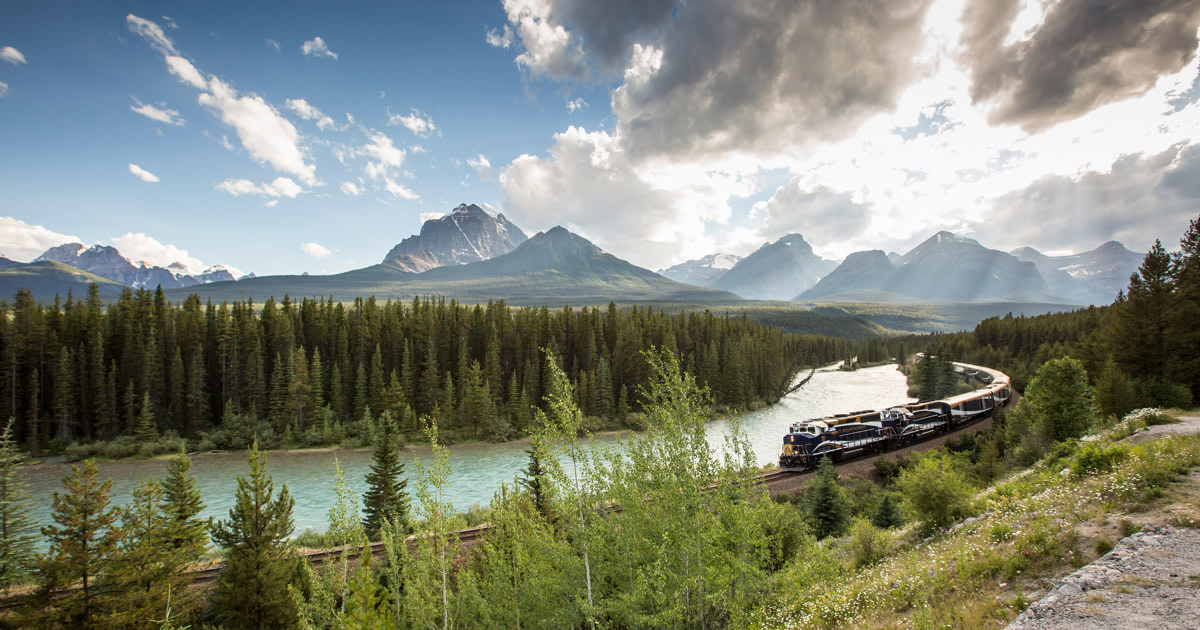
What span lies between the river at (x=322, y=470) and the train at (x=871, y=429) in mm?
6341

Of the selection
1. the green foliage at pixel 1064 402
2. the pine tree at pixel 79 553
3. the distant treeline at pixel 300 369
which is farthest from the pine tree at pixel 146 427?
the green foliage at pixel 1064 402

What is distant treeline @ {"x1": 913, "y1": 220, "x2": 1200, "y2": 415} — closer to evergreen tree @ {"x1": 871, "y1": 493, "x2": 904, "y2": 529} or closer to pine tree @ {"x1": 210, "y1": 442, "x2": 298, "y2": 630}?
evergreen tree @ {"x1": 871, "y1": 493, "x2": 904, "y2": 529}

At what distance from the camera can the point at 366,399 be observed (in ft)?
215

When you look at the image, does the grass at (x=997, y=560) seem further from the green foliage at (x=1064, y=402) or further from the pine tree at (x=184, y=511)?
the pine tree at (x=184, y=511)

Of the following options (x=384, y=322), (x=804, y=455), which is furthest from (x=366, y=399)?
(x=804, y=455)

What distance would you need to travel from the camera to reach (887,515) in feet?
78.4

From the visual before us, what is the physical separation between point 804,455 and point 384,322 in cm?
6622

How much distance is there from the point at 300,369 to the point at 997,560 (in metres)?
70.4

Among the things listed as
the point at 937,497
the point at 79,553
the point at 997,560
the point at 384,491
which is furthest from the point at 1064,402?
the point at 79,553

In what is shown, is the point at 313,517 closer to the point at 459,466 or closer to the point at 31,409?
the point at 459,466

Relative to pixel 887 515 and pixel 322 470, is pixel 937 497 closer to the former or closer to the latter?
pixel 887 515

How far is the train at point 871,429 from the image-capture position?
35.8m

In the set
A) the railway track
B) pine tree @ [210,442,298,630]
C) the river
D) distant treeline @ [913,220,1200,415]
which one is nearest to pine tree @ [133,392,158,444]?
the river

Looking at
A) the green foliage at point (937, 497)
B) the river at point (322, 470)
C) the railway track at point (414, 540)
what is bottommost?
the river at point (322, 470)
